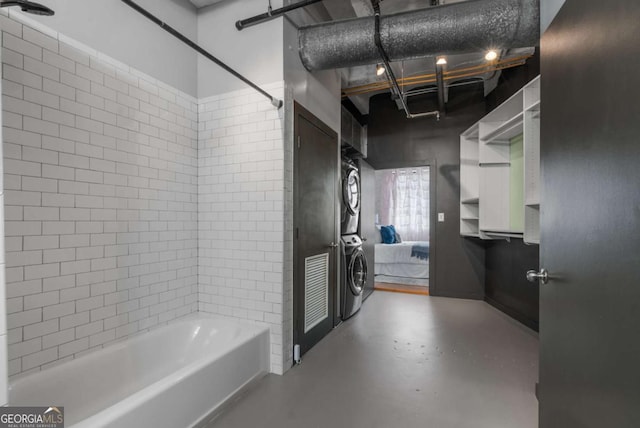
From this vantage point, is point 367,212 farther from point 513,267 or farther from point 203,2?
point 203,2

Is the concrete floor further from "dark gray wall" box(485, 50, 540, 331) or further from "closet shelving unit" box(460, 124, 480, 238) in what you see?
"closet shelving unit" box(460, 124, 480, 238)

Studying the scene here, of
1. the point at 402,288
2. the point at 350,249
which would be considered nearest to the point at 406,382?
the point at 350,249

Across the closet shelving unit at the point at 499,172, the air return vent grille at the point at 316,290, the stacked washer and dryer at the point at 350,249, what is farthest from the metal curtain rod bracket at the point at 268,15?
the closet shelving unit at the point at 499,172

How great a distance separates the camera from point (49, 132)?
163 centimetres

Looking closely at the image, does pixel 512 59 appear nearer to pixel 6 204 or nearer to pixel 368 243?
pixel 368 243

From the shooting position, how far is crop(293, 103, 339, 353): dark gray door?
2445 millimetres

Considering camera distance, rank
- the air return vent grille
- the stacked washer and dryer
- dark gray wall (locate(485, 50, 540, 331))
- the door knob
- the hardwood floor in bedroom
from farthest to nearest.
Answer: the hardwood floor in bedroom → the stacked washer and dryer → dark gray wall (locate(485, 50, 540, 331)) → the air return vent grille → the door knob

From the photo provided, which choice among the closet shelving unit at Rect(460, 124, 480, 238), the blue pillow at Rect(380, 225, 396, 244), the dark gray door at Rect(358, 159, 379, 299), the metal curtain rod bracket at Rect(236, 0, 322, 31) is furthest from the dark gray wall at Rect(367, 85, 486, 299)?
the metal curtain rod bracket at Rect(236, 0, 322, 31)

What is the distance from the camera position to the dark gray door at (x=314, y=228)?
2445mm

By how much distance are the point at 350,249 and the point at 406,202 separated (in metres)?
4.16

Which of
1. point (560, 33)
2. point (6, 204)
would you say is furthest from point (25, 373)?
point (560, 33)

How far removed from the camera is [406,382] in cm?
213

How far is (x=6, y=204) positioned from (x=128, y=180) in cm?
66

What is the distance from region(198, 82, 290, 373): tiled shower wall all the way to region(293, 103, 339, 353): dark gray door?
197 mm
